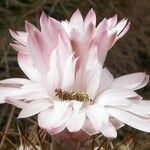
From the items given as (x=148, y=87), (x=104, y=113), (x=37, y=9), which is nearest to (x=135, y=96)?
(x=104, y=113)

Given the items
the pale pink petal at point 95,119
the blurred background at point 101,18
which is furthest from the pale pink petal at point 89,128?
the blurred background at point 101,18

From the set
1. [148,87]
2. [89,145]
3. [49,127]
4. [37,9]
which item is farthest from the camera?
[148,87]

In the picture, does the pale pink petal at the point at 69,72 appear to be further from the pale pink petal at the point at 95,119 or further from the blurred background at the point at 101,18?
the blurred background at the point at 101,18

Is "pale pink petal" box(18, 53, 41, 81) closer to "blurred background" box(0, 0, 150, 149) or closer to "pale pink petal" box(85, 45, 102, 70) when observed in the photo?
"pale pink petal" box(85, 45, 102, 70)

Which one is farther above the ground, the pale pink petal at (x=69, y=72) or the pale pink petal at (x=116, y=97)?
the pale pink petal at (x=69, y=72)

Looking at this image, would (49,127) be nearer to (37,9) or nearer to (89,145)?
(89,145)
